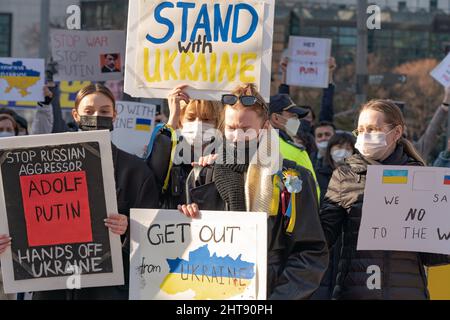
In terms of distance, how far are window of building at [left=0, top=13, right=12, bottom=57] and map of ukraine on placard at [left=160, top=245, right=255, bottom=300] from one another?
58584 millimetres

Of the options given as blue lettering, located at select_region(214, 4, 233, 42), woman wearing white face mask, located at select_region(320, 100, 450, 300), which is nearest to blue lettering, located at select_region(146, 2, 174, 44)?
blue lettering, located at select_region(214, 4, 233, 42)

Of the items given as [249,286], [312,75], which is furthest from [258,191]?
[312,75]

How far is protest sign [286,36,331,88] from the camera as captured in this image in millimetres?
13047

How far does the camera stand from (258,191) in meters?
4.74

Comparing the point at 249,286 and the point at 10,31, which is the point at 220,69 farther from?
the point at 10,31

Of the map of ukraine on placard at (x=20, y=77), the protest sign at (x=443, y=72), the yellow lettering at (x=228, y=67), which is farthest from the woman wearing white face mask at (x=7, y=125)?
the protest sign at (x=443, y=72)

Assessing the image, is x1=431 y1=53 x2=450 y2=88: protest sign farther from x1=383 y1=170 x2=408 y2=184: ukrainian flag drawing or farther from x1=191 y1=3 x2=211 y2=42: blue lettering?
x1=383 y1=170 x2=408 y2=184: ukrainian flag drawing

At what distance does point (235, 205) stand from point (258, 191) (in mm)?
119

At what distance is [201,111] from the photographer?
18.1 feet

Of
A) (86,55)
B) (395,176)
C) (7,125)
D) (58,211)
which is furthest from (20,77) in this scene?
(395,176)

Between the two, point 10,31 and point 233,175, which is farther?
point 10,31

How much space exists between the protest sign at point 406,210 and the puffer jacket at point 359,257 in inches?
2.2
